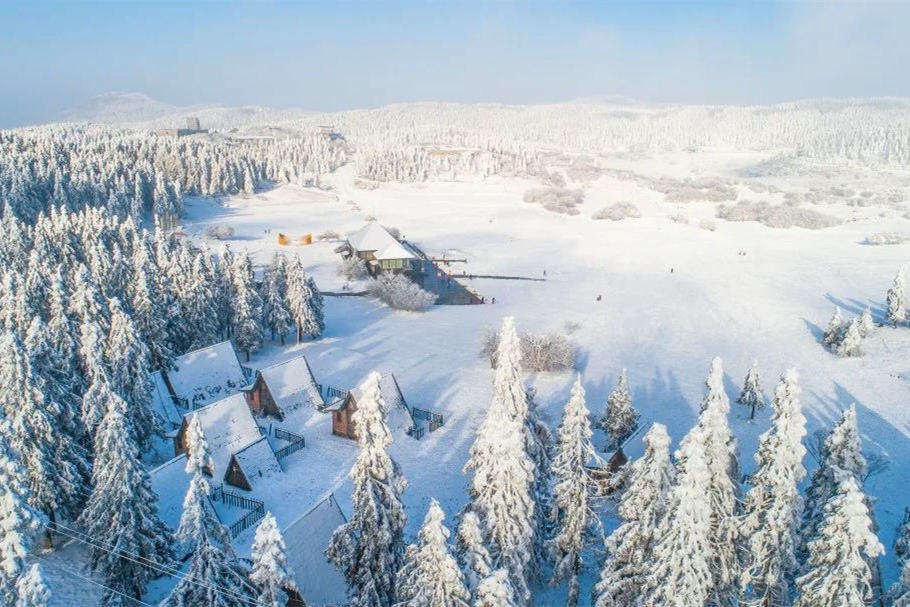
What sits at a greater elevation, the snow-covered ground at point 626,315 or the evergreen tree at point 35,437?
the evergreen tree at point 35,437

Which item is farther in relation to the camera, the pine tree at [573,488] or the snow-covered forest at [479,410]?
the pine tree at [573,488]

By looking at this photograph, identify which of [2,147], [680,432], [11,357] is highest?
[2,147]

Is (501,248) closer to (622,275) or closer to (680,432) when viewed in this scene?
(622,275)

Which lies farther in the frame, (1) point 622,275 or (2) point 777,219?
(2) point 777,219

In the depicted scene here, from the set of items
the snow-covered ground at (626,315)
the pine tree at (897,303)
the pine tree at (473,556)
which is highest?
the pine tree at (473,556)

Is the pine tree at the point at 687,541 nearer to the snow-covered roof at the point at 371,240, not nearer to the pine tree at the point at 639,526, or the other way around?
the pine tree at the point at 639,526

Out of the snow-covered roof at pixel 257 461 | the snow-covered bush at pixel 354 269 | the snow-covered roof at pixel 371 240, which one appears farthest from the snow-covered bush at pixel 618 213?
the snow-covered roof at pixel 257 461

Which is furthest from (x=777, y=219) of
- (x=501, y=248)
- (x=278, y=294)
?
(x=278, y=294)
